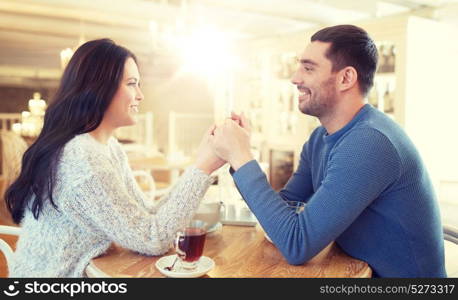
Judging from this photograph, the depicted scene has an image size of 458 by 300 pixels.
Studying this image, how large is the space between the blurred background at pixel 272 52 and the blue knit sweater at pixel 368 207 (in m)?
0.67

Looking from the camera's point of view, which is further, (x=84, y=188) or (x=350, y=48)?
(x=350, y=48)

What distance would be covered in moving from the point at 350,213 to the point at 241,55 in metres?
4.43

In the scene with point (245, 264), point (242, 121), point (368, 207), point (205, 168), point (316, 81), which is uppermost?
point (316, 81)

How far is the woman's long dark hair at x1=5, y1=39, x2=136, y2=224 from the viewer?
121 centimetres

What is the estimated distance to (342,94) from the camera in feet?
4.55

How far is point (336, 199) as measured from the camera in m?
1.12

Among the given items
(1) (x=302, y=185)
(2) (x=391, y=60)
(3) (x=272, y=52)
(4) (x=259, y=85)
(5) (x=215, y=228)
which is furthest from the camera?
(4) (x=259, y=85)

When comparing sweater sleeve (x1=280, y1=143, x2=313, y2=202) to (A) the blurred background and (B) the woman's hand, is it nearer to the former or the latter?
(A) the blurred background

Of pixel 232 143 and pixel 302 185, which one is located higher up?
pixel 232 143

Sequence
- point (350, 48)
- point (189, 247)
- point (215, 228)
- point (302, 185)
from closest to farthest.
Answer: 1. point (189, 247)
2. point (350, 48)
3. point (215, 228)
4. point (302, 185)

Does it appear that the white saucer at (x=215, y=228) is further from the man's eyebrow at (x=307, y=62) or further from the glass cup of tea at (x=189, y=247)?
the man's eyebrow at (x=307, y=62)

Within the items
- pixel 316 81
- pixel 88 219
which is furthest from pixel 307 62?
pixel 88 219

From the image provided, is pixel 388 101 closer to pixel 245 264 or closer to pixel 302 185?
pixel 302 185

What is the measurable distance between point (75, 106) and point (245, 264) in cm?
65
